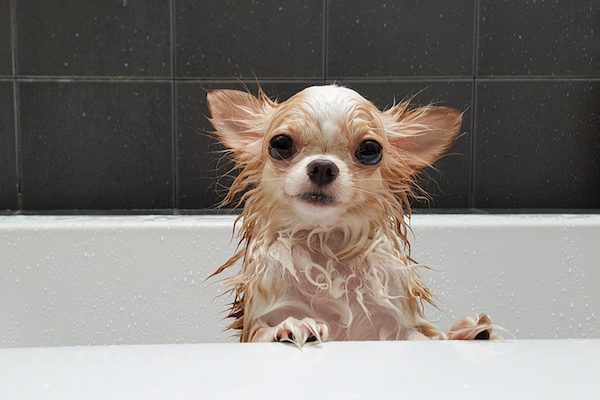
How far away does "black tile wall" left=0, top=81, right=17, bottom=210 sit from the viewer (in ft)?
6.79

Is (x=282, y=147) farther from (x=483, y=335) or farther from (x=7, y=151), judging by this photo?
(x=7, y=151)

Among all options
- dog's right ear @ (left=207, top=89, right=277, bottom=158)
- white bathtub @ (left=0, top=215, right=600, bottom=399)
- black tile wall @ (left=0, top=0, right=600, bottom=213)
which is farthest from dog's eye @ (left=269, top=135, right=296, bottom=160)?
black tile wall @ (left=0, top=0, right=600, bottom=213)

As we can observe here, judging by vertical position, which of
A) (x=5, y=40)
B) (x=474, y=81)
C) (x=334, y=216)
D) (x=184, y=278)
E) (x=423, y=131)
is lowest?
(x=184, y=278)

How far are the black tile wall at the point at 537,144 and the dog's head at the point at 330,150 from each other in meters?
0.99

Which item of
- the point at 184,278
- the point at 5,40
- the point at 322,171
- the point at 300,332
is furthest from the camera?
the point at 5,40

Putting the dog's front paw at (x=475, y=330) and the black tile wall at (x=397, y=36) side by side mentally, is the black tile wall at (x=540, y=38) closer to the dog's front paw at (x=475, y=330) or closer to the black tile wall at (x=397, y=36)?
the black tile wall at (x=397, y=36)

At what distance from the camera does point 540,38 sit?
2121mm

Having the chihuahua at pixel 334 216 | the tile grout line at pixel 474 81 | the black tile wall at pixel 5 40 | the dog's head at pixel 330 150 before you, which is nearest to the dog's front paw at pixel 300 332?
the chihuahua at pixel 334 216

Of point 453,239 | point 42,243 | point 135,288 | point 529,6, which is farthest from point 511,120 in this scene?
point 42,243

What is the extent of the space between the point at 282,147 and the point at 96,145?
116 cm

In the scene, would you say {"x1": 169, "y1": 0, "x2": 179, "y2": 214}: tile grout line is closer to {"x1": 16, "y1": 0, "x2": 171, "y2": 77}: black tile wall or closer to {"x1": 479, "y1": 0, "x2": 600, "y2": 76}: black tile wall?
{"x1": 16, "y1": 0, "x2": 171, "y2": 77}: black tile wall

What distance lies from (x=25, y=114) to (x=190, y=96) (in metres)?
0.44

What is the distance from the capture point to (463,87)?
2111 millimetres

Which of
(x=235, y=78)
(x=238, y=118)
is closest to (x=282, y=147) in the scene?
(x=238, y=118)
